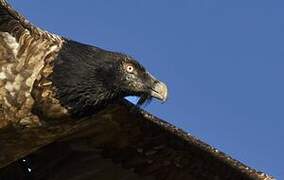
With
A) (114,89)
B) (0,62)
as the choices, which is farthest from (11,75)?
(114,89)

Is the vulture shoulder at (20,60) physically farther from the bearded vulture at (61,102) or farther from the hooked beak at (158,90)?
the hooked beak at (158,90)

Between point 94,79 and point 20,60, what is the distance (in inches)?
40.0

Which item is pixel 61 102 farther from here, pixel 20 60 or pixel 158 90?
pixel 158 90

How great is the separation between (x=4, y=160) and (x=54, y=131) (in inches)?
39.5

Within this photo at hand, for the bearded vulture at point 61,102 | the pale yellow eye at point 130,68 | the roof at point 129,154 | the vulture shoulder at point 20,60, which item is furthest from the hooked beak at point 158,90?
the vulture shoulder at point 20,60

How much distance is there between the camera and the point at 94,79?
55.2 feet

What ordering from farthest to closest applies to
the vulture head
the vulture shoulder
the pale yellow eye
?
the pale yellow eye < the vulture head < the vulture shoulder

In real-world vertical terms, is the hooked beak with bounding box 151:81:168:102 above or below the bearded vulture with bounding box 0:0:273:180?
above

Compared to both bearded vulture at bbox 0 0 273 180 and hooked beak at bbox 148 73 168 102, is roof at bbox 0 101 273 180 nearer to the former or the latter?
bearded vulture at bbox 0 0 273 180

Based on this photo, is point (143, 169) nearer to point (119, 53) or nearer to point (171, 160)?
point (171, 160)

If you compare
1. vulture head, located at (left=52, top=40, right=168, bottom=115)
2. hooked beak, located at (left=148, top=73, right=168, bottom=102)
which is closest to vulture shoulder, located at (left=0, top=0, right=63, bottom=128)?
vulture head, located at (left=52, top=40, right=168, bottom=115)

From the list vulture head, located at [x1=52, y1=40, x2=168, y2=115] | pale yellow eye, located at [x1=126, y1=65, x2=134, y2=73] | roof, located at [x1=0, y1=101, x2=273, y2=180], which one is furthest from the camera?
roof, located at [x1=0, y1=101, x2=273, y2=180]

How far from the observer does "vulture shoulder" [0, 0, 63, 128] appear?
16375 mm

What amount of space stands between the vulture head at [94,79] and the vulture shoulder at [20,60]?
219 mm
